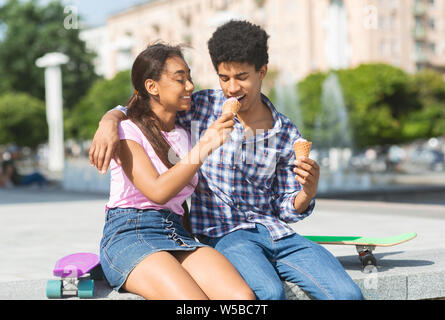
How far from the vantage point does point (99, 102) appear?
49.6 m

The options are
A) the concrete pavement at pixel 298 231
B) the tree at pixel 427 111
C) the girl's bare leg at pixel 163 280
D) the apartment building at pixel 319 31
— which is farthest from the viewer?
the apartment building at pixel 319 31

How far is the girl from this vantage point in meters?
3.34

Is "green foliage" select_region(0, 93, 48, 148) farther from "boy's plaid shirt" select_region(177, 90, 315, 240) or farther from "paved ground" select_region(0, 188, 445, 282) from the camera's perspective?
"boy's plaid shirt" select_region(177, 90, 315, 240)

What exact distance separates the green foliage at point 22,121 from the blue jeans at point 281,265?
153ft

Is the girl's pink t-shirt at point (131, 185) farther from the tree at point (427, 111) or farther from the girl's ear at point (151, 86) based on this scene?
the tree at point (427, 111)

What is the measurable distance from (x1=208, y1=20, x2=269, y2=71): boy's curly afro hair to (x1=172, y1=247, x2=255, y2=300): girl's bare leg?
0.97 m

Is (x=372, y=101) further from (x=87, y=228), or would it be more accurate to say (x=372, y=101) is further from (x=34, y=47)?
(x=34, y=47)

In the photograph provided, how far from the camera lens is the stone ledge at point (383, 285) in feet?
12.2

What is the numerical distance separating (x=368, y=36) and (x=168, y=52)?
5762 centimetres

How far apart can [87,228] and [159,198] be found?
579cm

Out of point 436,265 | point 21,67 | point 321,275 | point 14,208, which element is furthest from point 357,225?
point 21,67

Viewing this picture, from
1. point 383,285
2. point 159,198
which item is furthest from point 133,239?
point 383,285

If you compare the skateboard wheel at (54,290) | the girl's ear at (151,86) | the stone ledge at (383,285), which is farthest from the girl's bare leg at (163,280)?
the girl's ear at (151,86)
